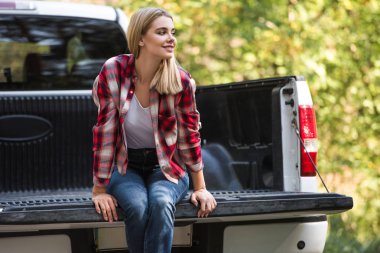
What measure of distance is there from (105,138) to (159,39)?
54cm

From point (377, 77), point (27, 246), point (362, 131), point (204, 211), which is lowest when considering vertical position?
point (362, 131)

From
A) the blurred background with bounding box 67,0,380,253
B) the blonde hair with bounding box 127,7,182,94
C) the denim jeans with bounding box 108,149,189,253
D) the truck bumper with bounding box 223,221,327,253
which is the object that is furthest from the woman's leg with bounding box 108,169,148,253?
the blurred background with bounding box 67,0,380,253

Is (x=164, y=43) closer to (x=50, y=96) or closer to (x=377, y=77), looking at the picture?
(x=50, y=96)

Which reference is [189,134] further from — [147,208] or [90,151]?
[90,151]

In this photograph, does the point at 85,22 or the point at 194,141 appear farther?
the point at 85,22

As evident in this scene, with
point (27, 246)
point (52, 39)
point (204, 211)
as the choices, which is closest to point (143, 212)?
point (204, 211)

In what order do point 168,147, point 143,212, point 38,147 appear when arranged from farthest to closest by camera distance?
point 38,147, point 168,147, point 143,212

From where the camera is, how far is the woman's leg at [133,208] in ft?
13.5

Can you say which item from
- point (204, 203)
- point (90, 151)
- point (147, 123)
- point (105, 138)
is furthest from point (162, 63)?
point (90, 151)

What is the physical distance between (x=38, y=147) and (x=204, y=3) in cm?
486

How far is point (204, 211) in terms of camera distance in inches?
167

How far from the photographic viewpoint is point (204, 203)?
424 centimetres

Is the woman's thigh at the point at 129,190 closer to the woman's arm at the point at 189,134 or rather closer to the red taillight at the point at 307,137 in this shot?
the woman's arm at the point at 189,134

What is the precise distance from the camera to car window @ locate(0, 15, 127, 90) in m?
6.21
